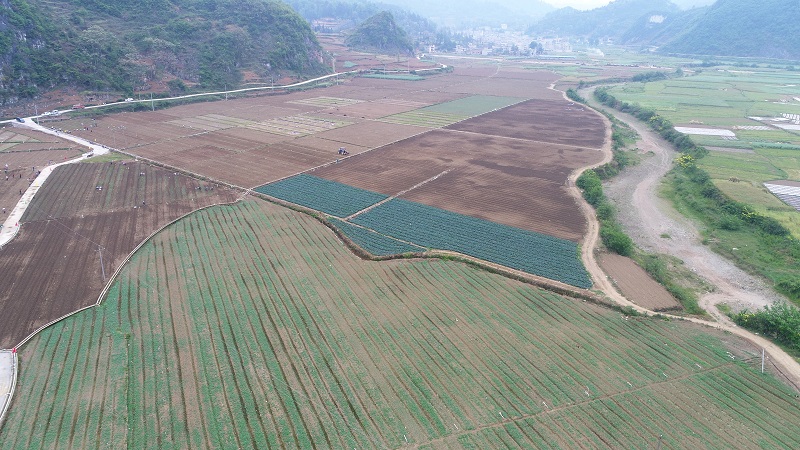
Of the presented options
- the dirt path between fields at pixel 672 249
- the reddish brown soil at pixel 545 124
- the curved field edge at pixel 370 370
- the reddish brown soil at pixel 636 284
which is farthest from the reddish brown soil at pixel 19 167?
the reddish brown soil at pixel 545 124

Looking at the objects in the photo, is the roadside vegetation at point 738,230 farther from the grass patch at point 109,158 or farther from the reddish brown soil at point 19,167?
the grass patch at point 109,158

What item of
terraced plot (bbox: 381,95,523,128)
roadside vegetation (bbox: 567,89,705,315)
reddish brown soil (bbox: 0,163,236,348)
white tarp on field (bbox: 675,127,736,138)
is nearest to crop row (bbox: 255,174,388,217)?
reddish brown soil (bbox: 0,163,236,348)

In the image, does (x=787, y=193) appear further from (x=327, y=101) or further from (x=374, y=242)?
(x=327, y=101)

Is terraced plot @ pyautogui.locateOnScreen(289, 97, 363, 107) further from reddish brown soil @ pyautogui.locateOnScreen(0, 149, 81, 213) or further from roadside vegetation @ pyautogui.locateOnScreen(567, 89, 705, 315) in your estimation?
roadside vegetation @ pyautogui.locateOnScreen(567, 89, 705, 315)

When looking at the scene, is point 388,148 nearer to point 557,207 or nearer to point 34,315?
point 557,207

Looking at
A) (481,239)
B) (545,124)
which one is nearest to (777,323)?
(481,239)

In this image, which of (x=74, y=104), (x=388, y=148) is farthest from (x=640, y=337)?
(x=74, y=104)

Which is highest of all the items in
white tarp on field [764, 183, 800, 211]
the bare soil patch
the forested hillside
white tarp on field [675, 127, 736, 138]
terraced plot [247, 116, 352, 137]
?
the forested hillside

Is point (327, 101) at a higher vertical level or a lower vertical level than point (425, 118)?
higher
